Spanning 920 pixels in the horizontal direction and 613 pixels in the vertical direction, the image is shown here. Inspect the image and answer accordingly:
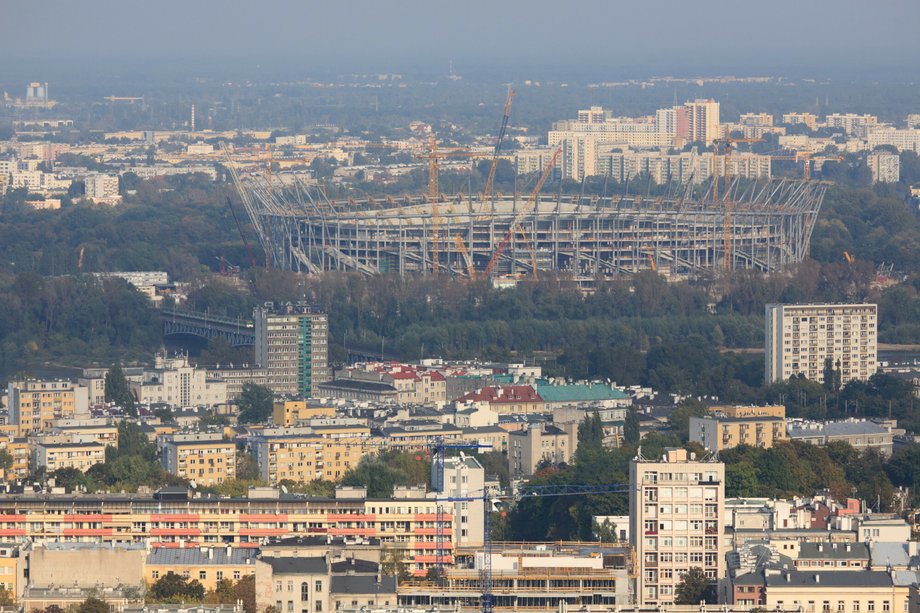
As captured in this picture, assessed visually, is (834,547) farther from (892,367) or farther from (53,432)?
(892,367)

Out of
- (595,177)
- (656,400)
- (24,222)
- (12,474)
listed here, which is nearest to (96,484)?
(12,474)

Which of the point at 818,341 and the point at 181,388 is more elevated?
the point at 818,341

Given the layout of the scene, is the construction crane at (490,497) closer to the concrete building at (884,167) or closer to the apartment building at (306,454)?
the apartment building at (306,454)

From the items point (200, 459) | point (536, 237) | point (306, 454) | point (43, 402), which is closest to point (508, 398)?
point (43, 402)

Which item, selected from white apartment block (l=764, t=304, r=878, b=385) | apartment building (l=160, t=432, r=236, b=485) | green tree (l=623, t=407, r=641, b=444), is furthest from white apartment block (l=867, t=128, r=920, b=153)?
apartment building (l=160, t=432, r=236, b=485)

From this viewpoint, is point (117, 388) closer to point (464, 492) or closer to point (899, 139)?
point (464, 492)
